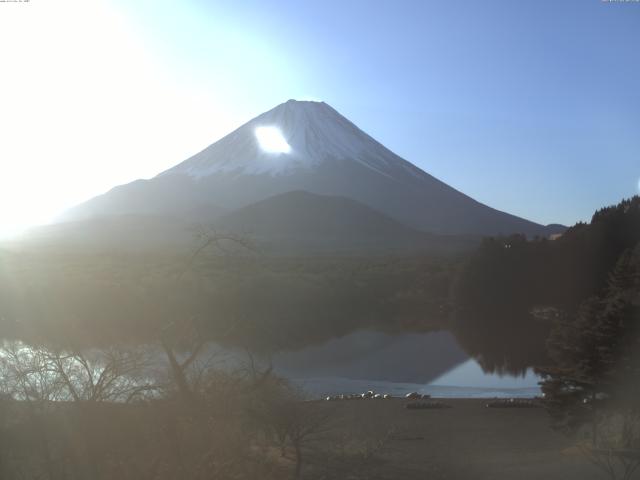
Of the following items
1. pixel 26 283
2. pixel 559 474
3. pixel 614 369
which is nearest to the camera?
pixel 559 474

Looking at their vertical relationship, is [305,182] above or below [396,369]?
above

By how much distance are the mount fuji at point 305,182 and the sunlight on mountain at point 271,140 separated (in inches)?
5.4

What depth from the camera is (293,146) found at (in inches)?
4013

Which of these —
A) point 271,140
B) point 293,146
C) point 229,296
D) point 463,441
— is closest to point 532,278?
point 229,296

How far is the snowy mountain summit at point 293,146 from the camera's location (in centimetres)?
9731

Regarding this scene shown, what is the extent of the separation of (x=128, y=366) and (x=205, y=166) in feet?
307

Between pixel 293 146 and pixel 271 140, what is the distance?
3.15 metres

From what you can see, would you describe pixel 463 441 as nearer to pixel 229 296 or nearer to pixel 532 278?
pixel 229 296

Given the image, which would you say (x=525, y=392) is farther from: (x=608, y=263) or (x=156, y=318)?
(x=608, y=263)

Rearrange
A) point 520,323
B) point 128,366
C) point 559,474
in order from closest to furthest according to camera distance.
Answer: point 128,366 → point 559,474 → point 520,323

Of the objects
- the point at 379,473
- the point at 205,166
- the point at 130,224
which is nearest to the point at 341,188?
the point at 205,166

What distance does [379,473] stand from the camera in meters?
9.80

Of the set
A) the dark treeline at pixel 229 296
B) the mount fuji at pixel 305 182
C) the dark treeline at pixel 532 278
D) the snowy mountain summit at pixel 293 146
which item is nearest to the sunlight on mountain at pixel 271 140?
the snowy mountain summit at pixel 293 146

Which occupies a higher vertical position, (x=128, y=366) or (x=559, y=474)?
(x=128, y=366)
